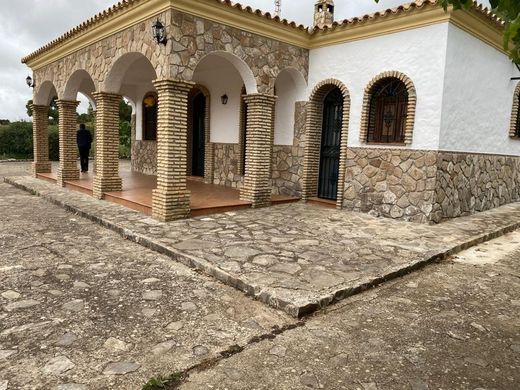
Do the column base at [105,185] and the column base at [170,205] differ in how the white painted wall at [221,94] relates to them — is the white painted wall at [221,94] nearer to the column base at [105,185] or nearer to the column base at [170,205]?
the column base at [105,185]

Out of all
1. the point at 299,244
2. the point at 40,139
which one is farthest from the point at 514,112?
the point at 40,139

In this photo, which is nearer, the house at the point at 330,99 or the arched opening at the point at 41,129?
the house at the point at 330,99

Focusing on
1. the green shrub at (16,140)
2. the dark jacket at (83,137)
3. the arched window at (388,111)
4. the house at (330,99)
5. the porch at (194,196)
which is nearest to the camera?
the house at (330,99)

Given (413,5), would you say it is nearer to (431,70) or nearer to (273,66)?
(431,70)

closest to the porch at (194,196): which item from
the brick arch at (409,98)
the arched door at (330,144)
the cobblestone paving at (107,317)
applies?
the arched door at (330,144)

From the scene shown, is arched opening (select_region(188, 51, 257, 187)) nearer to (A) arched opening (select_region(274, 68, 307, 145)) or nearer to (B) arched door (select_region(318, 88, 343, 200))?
(A) arched opening (select_region(274, 68, 307, 145))

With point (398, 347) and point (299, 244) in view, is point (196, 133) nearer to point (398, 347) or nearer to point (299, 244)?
point (299, 244)

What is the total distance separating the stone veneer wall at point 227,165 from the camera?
10969 mm

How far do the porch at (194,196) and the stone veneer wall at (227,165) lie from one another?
0.33 m

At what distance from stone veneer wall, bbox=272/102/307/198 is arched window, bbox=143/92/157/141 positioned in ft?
19.9

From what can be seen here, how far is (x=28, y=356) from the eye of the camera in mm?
2834

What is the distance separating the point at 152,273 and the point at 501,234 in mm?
6266

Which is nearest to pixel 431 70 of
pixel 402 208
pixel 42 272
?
pixel 402 208

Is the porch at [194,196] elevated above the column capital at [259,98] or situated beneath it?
situated beneath
